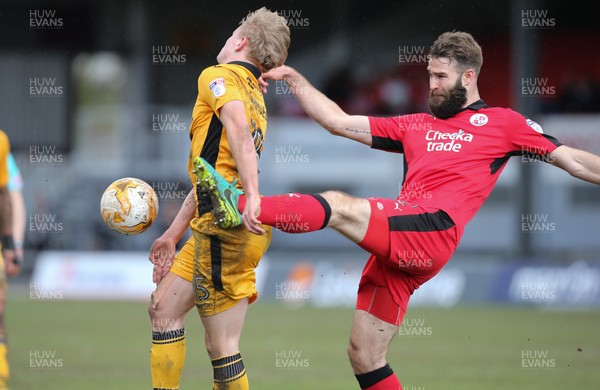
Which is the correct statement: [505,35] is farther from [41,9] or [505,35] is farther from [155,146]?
[41,9]

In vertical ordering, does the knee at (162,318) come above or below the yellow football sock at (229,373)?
above

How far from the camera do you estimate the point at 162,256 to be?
19.6 ft

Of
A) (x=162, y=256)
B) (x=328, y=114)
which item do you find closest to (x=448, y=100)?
(x=328, y=114)

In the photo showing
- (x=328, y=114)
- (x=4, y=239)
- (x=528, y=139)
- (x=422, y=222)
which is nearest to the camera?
(x=422, y=222)

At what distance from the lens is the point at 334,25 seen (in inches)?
949

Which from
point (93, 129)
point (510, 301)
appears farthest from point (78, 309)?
point (93, 129)

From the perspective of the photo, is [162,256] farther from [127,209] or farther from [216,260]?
[216,260]

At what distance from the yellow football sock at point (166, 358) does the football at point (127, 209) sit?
0.66 metres

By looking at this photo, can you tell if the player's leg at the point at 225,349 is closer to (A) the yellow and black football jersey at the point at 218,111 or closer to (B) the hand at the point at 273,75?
(A) the yellow and black football jersey at the point at 218,111

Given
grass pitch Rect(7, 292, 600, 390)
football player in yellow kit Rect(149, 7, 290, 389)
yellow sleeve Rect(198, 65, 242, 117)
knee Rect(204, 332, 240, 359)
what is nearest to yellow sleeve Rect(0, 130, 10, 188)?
football player in yellow kit Rect(149, 7, 290, 389)

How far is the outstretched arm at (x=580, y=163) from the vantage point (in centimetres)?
589

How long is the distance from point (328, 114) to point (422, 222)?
1.14 meters

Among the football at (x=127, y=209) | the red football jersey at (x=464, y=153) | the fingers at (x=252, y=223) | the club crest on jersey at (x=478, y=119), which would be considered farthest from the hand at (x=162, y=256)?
the club crest on jersey at (x=478, y=119)

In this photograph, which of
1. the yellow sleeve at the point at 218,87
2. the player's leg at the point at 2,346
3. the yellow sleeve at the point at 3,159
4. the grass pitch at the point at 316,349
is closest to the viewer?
the yellow sleeve at the point at 218,87
